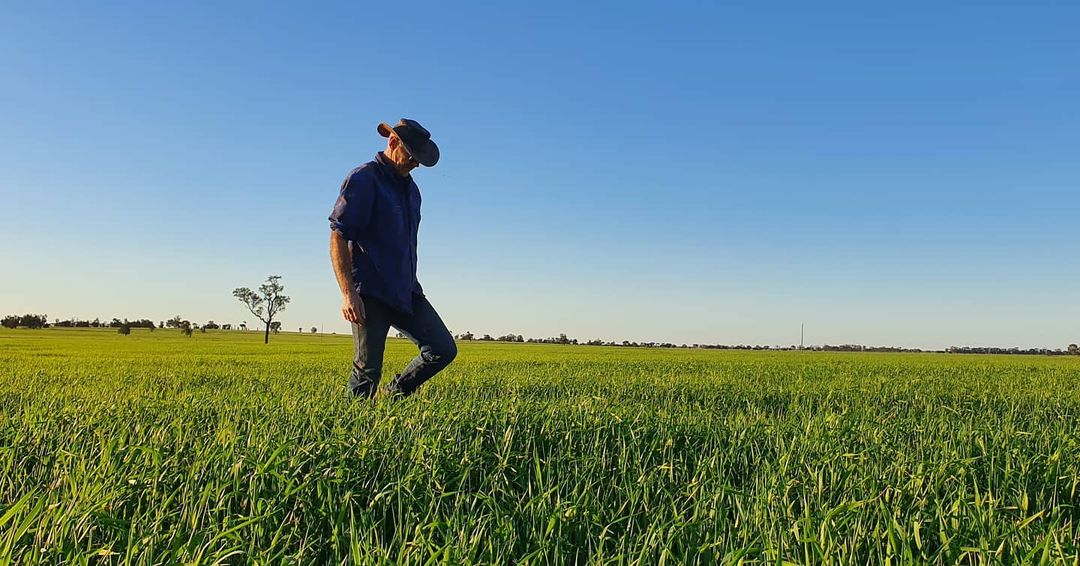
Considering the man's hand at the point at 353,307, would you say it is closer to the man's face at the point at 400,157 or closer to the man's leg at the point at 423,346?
the man's leg at the point at 423,346

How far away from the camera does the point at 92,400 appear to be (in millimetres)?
5180

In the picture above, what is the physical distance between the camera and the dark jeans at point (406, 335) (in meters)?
5.04

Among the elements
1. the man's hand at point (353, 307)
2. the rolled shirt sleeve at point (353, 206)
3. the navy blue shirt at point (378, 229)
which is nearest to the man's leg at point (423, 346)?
the navy blue shirt at point (378, 229)

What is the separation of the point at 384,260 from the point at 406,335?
77cm

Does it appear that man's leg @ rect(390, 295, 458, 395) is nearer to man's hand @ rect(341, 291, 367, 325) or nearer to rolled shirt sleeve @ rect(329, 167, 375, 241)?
man's hand @ rect(341, 291, 367, 325)

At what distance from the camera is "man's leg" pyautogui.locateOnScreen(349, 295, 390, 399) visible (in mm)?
5023

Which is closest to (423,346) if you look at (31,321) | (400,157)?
(400,157)

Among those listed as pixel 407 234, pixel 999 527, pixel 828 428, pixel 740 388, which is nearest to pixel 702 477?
pixel 999 527

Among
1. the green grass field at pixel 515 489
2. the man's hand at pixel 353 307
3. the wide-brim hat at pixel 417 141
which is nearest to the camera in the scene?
the green grass field at pixel 515 489

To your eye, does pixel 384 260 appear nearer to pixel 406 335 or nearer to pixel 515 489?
pixel 406 335

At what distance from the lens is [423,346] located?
538 cm

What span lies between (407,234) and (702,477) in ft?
11.2

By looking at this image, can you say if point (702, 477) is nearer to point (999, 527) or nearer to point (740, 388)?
point (999, 527)

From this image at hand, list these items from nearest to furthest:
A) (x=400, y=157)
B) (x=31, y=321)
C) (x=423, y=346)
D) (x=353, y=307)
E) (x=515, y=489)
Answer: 1. (x=515, y=489)
2. (x=353, y=307)
3. (x=400, y=157)
4. (x=423, y=346)
5. (x=31, y=321)
